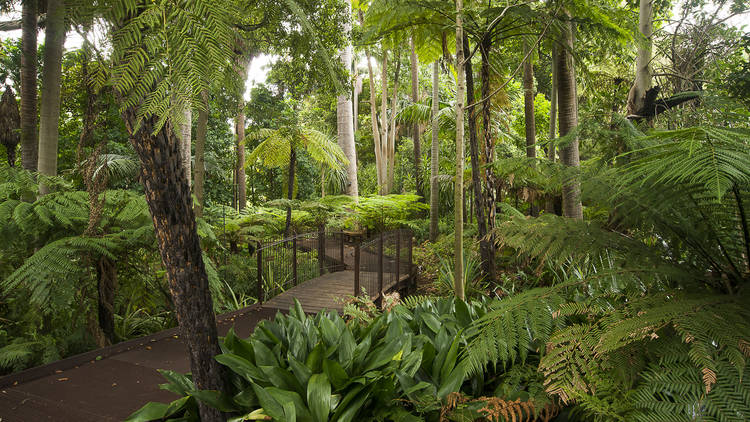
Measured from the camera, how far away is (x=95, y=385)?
3.06 meters

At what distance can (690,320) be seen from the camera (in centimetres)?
121

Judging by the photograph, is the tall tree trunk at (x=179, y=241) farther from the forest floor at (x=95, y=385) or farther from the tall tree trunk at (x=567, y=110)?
the tall tree trunk at (x=567, y=110)

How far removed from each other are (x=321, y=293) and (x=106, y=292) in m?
2.77

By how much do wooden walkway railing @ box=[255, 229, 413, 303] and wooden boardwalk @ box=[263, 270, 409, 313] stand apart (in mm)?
15

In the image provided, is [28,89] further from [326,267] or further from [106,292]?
[326,267]

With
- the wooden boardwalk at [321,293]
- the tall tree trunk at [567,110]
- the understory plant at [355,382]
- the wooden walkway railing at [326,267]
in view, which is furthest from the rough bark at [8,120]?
the tall tree trunk at [567,110]

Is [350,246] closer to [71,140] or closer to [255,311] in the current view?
[255,311]

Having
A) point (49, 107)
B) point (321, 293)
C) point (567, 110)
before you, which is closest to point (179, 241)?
point (49, 107)

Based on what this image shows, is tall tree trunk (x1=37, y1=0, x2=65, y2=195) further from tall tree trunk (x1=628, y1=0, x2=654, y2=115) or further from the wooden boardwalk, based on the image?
tall tree trunk (x1=628, y1=0, x2=654, y2=115)

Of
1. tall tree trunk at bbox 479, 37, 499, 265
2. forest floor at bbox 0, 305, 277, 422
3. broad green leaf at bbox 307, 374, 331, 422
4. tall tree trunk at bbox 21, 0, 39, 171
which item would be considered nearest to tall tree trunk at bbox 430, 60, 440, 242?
tall tree trunk at bbox 479, 37, 499, 265

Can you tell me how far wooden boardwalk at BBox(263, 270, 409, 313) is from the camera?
524 cm

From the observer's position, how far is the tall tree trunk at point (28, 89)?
472 centimetres

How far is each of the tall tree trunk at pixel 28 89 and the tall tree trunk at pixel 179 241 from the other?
4456mm

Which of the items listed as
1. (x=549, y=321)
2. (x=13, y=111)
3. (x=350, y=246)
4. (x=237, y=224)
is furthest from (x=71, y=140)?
(x=549, y=321)
